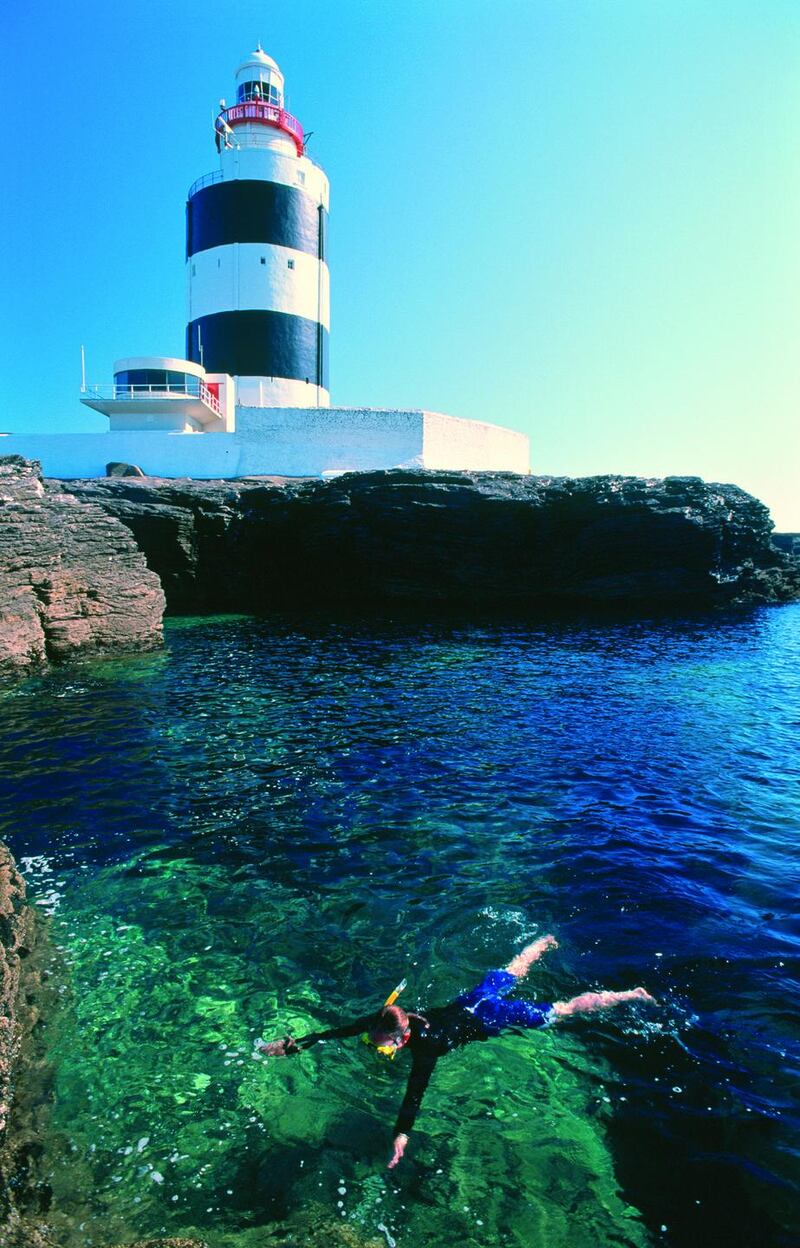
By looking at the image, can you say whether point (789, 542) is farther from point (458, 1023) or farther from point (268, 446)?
point (458, 1023)

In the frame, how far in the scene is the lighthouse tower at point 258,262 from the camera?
3412 cm

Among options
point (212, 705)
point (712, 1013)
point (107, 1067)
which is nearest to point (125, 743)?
point (212, 705)

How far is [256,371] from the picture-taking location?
34469 mm

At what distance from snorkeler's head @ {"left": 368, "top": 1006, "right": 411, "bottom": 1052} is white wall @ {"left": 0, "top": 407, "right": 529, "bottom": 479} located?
28.9 metres

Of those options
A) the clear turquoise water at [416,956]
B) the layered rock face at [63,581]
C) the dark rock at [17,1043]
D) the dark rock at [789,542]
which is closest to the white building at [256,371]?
the layered rock face at [63,581]

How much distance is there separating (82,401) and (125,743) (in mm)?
26289

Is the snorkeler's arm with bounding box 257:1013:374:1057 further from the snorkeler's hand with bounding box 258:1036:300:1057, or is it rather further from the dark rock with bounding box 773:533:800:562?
the dark rock with bounding box 773:533:800:562

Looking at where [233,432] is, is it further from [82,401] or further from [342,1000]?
[342,1000]

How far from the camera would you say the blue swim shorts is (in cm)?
469

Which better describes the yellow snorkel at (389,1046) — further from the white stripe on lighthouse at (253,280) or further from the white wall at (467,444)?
the white stripe on lighthouse at (253,280)

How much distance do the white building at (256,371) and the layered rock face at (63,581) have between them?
42.0ft

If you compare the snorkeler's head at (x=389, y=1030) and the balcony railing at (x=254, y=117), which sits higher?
the balcony railing at (x=254, y=117)

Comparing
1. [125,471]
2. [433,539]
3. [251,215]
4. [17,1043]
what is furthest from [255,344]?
[17,1043]

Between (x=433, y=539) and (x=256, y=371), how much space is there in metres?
14.1
